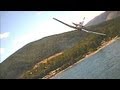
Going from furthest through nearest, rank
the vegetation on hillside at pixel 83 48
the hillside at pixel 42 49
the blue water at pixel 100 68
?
the vegetation on hillside at pixel 83 48 < the hillside at pixel 42 49 < the blue water at pixel 100 68

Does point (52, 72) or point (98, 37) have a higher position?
point (98, 37)

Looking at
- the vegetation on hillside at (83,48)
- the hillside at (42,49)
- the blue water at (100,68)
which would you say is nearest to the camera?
the blue water at (100,68)

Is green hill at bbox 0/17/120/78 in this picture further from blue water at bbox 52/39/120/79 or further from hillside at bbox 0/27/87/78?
blue water at bbox 52/39/120/79

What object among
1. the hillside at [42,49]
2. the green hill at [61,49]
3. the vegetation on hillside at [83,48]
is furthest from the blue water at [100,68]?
the hillside at [42,49]

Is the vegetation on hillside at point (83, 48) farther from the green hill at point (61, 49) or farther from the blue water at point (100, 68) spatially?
the blue water at point (100, 68)

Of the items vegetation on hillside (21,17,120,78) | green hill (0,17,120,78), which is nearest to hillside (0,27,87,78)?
green hill (0,17,120,78)
